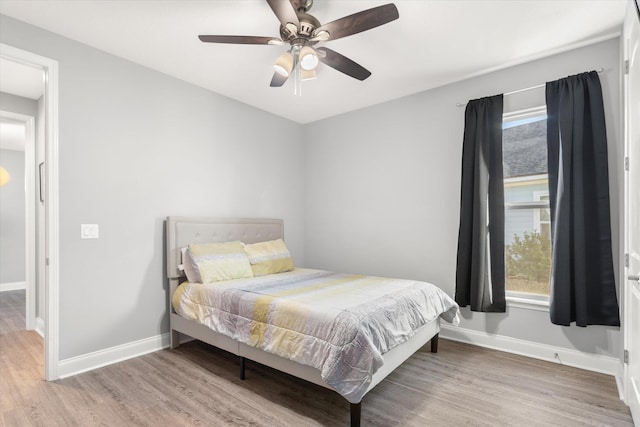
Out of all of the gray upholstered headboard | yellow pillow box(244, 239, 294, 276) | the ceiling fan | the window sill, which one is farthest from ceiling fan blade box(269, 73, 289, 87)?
the window sill

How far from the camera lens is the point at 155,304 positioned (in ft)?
10.2

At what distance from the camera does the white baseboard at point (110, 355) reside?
2549 mm

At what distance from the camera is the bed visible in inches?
73.5

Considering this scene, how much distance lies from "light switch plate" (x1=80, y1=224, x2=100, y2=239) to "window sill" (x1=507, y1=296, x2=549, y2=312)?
366 centimetres

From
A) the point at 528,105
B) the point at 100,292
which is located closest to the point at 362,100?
the point at 528,105

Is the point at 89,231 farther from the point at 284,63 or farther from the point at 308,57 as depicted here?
the point at 308,57

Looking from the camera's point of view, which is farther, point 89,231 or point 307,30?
point 89,231

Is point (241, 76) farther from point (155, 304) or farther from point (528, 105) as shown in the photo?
point (528, 105)

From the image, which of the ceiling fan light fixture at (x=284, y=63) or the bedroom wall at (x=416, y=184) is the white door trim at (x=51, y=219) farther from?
the bedroom wall at (x=416, y=184)

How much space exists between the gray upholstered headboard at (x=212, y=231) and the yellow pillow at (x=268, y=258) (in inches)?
10.4

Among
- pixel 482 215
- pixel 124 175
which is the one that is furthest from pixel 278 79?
pixel 482 215

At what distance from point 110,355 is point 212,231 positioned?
1395 mm

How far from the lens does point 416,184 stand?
3.64m

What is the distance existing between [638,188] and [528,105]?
1.38 meters
